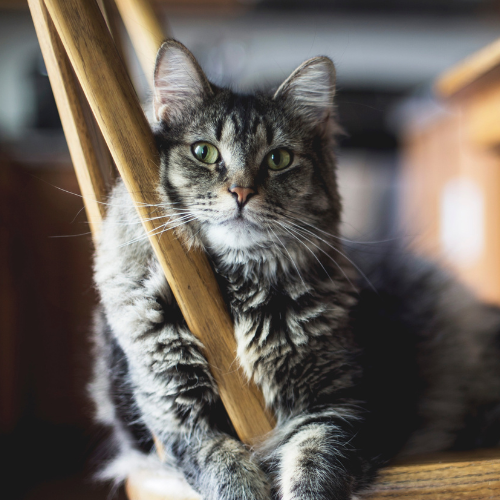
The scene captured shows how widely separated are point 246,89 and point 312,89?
233 mm

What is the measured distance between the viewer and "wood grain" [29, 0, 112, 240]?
1.98 ft

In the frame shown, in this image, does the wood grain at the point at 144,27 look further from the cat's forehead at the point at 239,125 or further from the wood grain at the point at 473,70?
the wood grain at the point at 473,70

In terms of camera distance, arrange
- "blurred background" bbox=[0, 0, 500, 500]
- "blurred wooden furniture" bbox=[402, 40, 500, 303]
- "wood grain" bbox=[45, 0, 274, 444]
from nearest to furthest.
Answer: "wood grain" bbox=[45, 0, 274, 444] → "blurred wooden furniture" bbox=[402, 40, 500, 303] → "blurred background" bbox=[0, 0, 500, 500]

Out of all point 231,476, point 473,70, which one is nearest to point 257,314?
point 231,476

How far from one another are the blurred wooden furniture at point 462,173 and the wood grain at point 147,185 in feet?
2.94

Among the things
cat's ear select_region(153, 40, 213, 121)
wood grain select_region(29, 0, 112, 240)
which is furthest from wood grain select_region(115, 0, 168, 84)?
wood grain select_region(29, 0, 112, 240)

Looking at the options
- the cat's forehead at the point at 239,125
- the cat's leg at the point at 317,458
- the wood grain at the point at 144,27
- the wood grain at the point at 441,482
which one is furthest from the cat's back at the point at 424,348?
the wood grain at the point at 144,27

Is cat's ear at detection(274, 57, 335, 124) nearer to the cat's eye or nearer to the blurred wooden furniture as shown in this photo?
the cat's eye

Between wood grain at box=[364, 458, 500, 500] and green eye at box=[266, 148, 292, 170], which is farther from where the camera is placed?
green eye at box=[266, 148, 292, 170]

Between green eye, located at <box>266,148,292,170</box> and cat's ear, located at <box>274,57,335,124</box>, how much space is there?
0.10m

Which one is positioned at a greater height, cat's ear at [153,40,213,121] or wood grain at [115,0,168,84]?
wood grain at [115,0,168,84]

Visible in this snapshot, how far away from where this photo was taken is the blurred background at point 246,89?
1763 mm

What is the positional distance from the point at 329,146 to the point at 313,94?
113 mm

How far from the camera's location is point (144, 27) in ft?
2.74
